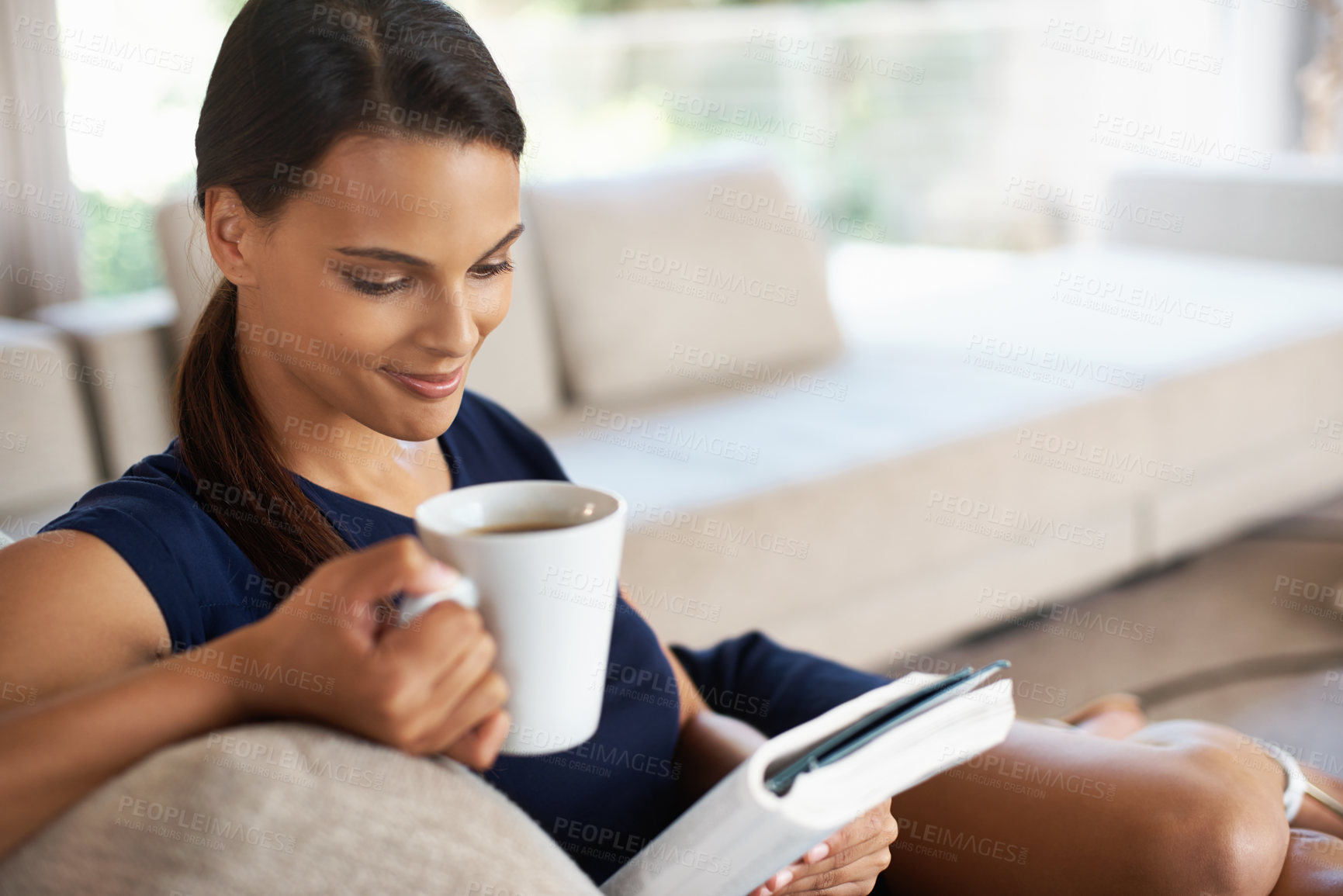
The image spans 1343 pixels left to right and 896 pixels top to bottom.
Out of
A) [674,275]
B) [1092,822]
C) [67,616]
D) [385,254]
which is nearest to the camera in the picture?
[67,616]

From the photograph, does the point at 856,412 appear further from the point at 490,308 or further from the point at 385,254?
the point at 385,254

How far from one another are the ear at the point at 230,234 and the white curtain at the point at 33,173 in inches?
91.6

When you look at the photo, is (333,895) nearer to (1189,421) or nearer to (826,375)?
(826,375)

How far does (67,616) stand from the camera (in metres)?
0.60

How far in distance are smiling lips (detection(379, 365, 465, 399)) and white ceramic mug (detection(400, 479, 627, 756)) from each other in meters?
0.22

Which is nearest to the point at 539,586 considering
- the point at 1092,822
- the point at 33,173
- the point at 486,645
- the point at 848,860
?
the point at 486,645

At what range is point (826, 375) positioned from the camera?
95.8 inches

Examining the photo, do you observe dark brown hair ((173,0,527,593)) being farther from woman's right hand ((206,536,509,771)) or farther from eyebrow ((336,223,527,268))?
woman's right hand ((206,536,509,771))

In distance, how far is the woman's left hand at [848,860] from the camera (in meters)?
0.77

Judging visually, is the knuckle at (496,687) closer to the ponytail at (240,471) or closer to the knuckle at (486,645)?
the knuckle at (486,645)

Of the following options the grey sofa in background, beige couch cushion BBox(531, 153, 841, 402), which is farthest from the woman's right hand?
beige couch cushion BBox(531, 153, 841, 402)

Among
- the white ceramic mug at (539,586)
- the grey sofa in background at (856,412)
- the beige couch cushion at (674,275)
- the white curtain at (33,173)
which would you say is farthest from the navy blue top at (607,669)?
the white curtain at (33,173)

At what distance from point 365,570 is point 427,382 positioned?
33cm

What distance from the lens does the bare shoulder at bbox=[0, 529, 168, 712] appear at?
587 millimetres
